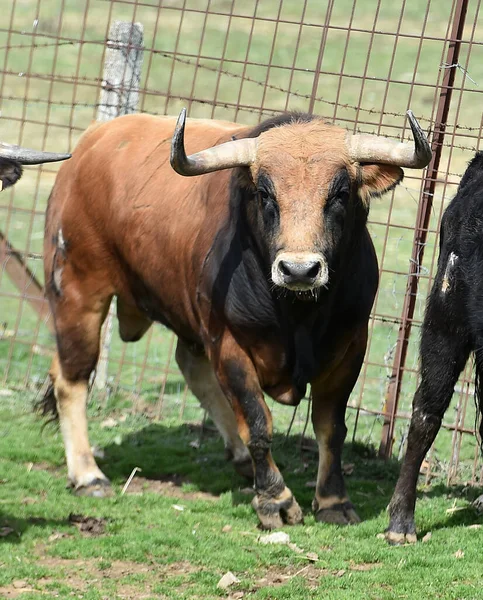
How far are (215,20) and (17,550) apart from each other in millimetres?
27758

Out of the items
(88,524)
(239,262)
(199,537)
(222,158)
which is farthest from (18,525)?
(222,158)

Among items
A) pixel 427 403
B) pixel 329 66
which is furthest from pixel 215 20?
pixel 427 403

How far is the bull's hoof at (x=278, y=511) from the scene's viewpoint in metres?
6.28

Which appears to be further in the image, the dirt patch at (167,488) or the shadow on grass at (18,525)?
the dirt patch at (167,488)

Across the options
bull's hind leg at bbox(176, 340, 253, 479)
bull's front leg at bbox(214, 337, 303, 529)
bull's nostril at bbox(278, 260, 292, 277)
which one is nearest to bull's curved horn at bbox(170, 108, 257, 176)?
bull's nostril at bbox(278, 260, 292, 277)

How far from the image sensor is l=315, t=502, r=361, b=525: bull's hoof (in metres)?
6.37

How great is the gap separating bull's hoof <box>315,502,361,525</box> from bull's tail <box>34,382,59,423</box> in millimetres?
2391

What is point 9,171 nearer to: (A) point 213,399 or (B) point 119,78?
(A) point 213,399

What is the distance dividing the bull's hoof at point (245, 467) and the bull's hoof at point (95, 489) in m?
0.93

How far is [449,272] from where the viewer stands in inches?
231

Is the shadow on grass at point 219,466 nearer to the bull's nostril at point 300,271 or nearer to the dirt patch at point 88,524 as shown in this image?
the dirt patch at point 88,524

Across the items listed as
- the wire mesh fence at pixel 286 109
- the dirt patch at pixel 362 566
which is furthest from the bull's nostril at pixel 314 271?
the wire mesh fence at pixel 286 109

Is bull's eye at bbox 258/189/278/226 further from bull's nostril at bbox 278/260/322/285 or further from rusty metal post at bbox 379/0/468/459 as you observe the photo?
rusty metal post at bbox 379/0/468/459

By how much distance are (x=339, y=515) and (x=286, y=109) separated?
8.68ft
